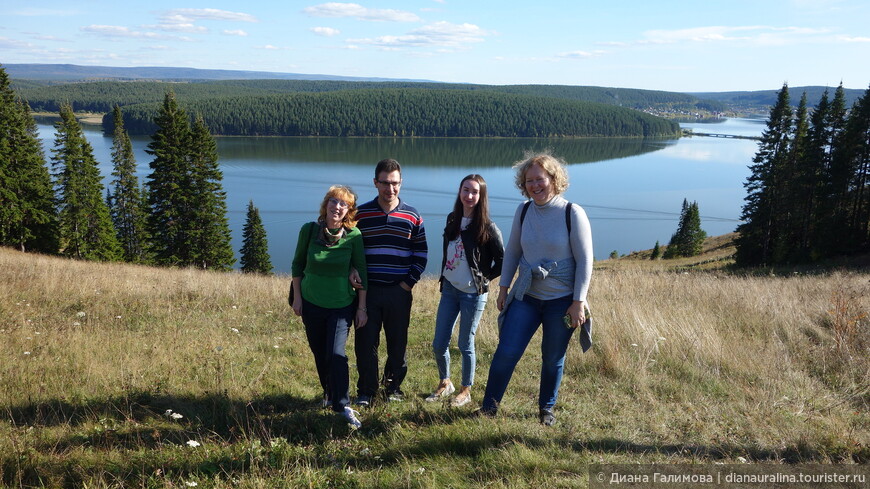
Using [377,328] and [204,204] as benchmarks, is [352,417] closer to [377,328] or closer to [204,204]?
[377,328]

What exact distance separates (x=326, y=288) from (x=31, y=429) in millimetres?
1772

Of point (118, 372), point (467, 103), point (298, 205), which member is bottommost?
point (298, 205)

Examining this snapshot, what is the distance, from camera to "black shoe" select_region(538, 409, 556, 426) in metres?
3.16

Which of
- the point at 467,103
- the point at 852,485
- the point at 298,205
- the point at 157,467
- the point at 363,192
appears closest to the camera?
the point at 852,485

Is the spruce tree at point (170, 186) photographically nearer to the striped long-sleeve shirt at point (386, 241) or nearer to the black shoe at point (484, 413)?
the striped long-sleeve shirt at point (386, 241)

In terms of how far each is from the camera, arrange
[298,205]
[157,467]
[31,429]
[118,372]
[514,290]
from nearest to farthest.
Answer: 1. [157,467]
2. [31,429]
3. [514,290]
4. [118,372]
5. [298,205]

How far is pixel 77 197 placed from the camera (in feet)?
89.5

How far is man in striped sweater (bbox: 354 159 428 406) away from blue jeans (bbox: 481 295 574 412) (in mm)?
724

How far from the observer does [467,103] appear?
155250 millimetres

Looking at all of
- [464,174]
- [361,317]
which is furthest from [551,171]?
[464,174]

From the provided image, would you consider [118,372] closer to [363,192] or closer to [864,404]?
[864,404]

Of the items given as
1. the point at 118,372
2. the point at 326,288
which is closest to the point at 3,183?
the point at 118,372

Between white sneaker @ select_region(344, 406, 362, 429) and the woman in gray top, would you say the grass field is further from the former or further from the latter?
the woman in gray top

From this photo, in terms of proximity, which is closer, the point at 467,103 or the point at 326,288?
the point at 326,288
